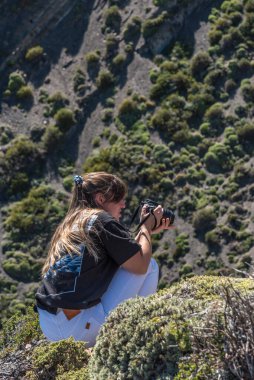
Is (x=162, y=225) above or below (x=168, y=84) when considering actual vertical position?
above

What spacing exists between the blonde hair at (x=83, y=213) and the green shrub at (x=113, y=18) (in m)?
41.3

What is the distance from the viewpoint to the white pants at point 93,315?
7.20m

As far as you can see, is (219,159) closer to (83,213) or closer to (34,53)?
(34,53)

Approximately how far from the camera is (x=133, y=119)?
44531 millimetres

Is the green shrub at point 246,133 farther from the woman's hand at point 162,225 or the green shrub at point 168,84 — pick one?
the woman's hand at point 162,225

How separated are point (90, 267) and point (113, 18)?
42.1 m

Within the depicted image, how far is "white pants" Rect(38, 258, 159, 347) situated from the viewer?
720 centimetres

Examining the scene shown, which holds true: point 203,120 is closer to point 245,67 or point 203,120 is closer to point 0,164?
point 245,67

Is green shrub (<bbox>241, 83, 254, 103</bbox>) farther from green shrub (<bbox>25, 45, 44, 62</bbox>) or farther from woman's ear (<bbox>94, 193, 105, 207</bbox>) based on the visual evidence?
woman's ear (<bbox>94, 193, 105, 207</bbox>)

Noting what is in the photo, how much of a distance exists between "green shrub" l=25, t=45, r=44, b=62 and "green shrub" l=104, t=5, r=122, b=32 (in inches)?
175

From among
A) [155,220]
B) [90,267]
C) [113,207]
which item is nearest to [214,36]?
[155,220]

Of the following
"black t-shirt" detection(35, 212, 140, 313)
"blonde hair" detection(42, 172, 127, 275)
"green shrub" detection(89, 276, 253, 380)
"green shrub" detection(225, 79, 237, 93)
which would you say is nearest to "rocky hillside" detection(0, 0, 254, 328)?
"green shrub" detection(225, 79, 237, 93)

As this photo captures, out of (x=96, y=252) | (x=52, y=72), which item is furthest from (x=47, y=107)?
(x=96, y=252)

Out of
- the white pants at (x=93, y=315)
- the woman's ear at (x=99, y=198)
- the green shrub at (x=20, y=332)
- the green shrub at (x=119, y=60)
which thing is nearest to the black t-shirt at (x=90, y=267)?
the white pants at (x=93, y=315)
